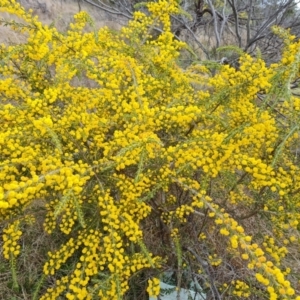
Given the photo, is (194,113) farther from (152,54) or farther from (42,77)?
(42,77)

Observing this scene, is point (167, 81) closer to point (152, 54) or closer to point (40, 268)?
point (152, 54)

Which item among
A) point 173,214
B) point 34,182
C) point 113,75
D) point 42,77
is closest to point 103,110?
point 113,75

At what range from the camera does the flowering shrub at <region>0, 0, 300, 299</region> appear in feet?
6.95

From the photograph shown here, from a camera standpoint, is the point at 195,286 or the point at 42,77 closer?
the point at 195,286

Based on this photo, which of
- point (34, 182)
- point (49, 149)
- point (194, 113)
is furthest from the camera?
point (49, 149)

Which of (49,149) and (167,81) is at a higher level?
(167,81)

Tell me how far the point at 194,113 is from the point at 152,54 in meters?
0.98

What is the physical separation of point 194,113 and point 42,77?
155 centimetres

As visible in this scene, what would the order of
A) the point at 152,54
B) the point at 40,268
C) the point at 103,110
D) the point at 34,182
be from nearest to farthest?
the point at 34,182, the point at 103,110, the point at 152,54, the point at 40,268

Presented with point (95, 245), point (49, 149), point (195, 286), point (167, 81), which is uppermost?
point (167, 81)

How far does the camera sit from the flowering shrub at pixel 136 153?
2.12 m

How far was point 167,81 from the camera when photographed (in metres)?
2.88

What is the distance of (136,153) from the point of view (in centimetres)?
213

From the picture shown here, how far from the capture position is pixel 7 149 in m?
2.28
